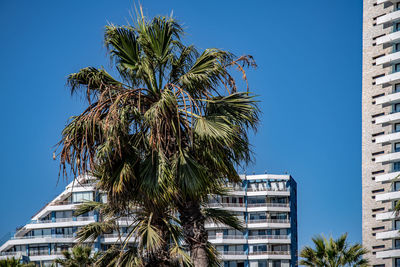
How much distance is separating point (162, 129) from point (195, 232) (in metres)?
3.03

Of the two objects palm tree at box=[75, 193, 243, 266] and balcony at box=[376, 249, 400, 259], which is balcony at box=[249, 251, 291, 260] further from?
palm tree at box=[75, 193, 243, 266]

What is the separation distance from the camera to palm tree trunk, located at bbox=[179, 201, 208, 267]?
21.1 meters

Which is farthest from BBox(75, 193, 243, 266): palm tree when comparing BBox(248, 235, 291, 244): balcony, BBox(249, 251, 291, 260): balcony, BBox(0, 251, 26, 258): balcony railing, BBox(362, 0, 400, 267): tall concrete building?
BBox(0, 251, 26, 258): balcony railing

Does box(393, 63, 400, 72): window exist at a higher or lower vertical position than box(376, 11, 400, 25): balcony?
lower

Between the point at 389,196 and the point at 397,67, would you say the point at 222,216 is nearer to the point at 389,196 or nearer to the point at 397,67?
the point at 389,196

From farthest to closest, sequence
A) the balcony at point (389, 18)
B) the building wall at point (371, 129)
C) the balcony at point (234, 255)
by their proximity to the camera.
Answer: the balcony at point (234, 255), the building wall at point (371, 129), the balcony at point (389, 18)

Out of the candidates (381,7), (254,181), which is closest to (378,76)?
(381,7)

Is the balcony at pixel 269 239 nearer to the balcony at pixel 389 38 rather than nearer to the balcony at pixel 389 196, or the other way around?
the balcony at pixel 389 196

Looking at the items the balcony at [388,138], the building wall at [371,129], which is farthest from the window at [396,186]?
the balcony at [388,138]

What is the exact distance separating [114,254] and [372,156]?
65.6 meters

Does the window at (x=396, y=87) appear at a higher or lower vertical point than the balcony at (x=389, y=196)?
higher

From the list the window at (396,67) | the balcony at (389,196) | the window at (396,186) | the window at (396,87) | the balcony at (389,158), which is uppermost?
the window at (396,67)

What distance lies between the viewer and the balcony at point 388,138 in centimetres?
7921

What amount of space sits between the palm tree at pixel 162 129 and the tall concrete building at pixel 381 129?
59.1m
